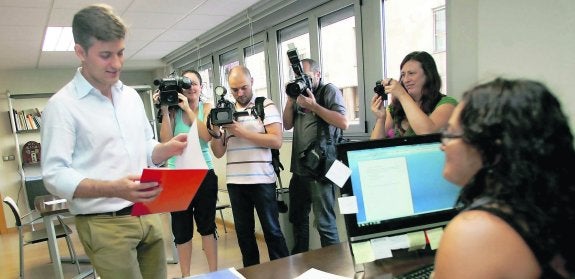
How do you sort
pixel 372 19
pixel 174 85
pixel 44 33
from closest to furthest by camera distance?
1. pixel 174 85
2. pixel 372 19
3. pixel 44 33

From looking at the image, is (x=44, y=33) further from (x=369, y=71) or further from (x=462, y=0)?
(x=462, y=0)

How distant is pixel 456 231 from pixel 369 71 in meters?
2.17

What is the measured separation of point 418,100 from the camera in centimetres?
165

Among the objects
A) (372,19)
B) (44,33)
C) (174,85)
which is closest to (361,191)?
(174,85)

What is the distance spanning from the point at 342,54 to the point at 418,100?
1461 millimetres

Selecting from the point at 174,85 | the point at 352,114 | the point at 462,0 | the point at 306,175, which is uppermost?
the point at 462,0

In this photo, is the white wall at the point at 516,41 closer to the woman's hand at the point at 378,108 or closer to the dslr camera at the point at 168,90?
the woman's hand at the point at 378,108

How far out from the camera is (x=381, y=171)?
111cm

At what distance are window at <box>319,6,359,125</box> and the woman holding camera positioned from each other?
3.54 feet

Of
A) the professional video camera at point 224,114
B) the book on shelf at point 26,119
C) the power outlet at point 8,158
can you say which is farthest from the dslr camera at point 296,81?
the power outlet at point 8,158

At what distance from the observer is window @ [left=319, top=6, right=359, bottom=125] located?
288 cm

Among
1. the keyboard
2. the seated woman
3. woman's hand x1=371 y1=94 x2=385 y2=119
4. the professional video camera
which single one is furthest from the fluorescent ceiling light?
the seated woman

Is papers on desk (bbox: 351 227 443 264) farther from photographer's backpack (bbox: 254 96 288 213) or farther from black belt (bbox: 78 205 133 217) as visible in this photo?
photographer's backpack (bbox: 254 96 288 213)

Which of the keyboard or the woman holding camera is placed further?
the woman holding camera
